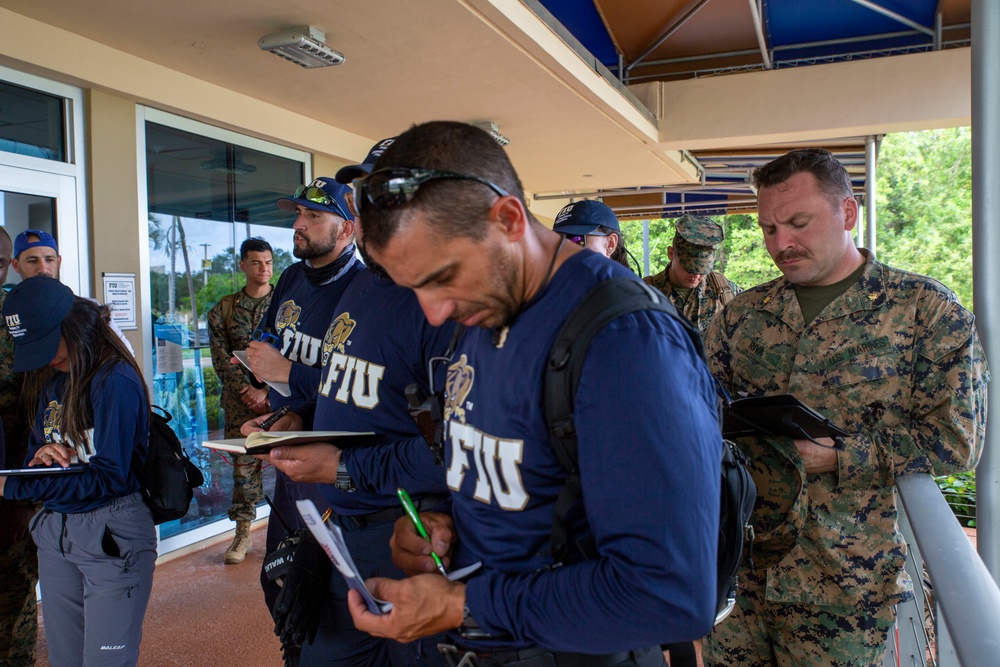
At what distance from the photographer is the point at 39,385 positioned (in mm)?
2889

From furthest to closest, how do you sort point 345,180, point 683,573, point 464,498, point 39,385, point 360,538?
point 39,385, point 345,180, point 360,538, point 464,498, point 683,573

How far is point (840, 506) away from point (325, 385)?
1535 mm

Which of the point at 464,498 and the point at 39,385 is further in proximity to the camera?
the point at 39,385

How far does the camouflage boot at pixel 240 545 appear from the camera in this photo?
479cm

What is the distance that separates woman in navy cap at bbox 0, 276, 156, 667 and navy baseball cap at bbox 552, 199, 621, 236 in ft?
6.58

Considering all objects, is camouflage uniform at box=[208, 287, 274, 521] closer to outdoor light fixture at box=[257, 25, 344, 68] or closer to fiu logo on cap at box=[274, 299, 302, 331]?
outdoor light fixture at box=[257, 25, 344, 68]

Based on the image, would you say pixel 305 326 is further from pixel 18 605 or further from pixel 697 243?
pixel 697 243

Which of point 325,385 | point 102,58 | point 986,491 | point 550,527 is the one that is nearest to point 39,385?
point 325,385

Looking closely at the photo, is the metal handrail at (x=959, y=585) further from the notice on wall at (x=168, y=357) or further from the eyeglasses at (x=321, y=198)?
the notice on wall at (x=168, y=357)

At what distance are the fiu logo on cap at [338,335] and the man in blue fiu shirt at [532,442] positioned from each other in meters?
0.90

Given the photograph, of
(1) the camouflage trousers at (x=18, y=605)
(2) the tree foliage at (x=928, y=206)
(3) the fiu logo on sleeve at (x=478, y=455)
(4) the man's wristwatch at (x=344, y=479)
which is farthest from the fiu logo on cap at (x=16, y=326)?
(2) the tree foliage at (x=928, y=206)

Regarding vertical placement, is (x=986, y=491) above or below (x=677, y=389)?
below

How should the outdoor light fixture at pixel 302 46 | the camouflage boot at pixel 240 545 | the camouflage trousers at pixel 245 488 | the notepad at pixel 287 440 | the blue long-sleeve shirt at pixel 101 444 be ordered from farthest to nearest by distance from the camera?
the camouflage trousers at pixel 245 488
the camouflage boot at pixel 240 545
the outdoor light fixture at pixel 302 46
the blue long-sleeve shirt at pixel 101 444
the notepad at pixel 287 440

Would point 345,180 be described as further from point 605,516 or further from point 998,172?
point 998,172
